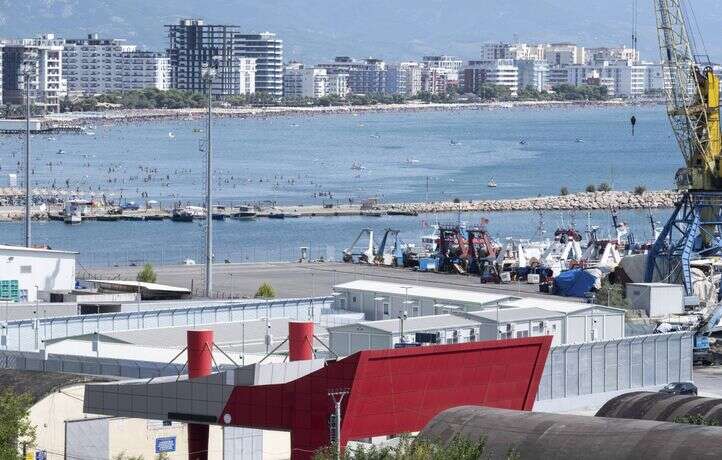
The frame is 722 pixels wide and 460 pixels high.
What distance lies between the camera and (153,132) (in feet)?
510

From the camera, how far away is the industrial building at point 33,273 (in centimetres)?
2703

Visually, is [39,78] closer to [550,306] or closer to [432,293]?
[432,293]

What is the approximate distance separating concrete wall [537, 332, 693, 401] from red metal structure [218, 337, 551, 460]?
3.40 meters

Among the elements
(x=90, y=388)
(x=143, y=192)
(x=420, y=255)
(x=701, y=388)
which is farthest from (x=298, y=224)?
(x=90, y=388)

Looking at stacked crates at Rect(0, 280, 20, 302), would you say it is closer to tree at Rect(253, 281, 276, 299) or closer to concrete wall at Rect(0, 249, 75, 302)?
concrete wall at Rect(0, 249, 75, 302)

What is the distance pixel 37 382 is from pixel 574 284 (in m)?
20.2

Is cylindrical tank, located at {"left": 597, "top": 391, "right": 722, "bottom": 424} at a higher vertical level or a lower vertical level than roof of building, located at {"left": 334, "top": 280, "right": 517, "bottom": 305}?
lower

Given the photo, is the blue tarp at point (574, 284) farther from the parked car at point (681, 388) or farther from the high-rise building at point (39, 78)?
the high-rise building at point (39, 78)

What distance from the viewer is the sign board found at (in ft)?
53.5

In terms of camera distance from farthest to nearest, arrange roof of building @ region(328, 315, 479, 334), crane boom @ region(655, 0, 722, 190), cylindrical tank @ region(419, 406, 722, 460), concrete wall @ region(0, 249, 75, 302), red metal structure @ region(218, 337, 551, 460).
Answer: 1. crane boom @ region(655, 0, 722, 190)
2. concrete wall @ region(0, 249, 75, 302)
3. roof of building @ region(328, 315, 479, 334)
4. red metal structure @ region(218, 337, 551, 460)
5. cylindrical tank @ region(419, 406, 722, 460)

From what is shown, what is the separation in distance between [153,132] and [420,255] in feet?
373

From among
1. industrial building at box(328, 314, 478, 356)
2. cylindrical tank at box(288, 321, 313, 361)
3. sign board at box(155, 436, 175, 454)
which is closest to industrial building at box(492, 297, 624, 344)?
industrial building at box(328, 314, 478, 356)

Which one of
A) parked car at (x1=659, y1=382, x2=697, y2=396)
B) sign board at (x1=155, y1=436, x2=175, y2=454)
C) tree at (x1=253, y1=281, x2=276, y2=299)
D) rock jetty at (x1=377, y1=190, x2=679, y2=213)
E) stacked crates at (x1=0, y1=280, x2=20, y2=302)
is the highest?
stacked crates at (x1=0, y1=280, x2=20, y2=302)

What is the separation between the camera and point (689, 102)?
3634cm
